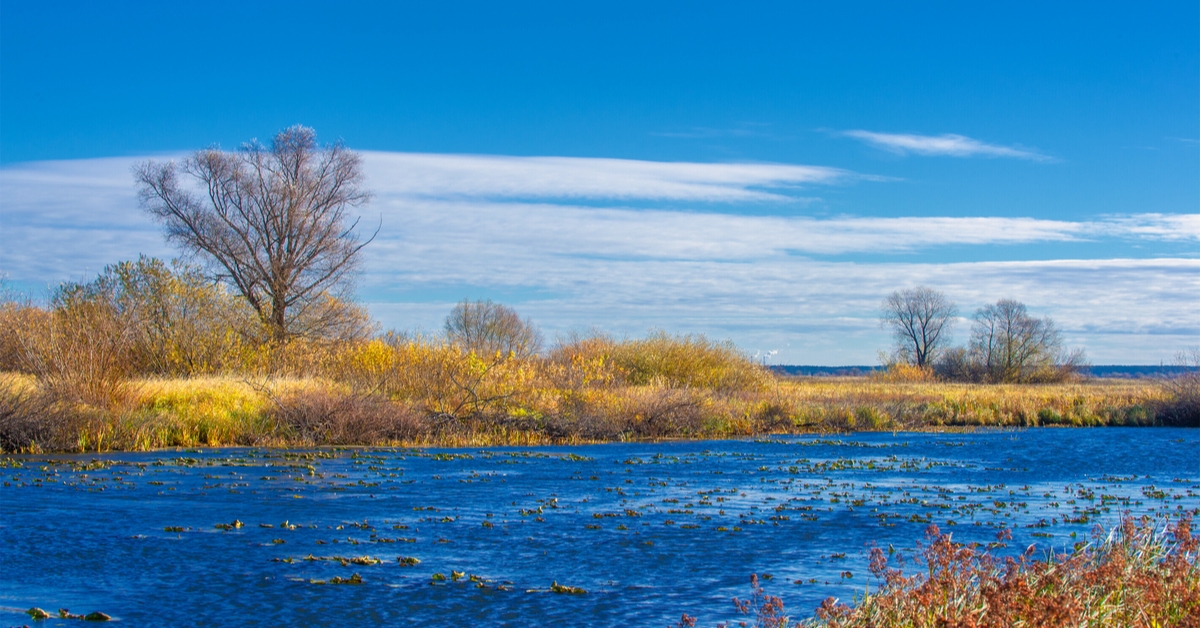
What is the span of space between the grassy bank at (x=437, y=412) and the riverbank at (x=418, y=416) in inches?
1.5

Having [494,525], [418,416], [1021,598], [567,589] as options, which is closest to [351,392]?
[418,416]

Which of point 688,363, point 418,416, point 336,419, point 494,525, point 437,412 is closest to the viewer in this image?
point 494,525

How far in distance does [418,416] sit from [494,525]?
50.6 feet

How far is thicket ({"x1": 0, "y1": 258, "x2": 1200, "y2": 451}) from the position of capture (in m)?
26.6

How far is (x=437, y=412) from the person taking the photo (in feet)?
101

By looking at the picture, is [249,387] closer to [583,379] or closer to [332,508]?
[583,379]

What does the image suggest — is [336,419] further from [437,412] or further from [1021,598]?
[1021,598]

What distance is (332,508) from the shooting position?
53.0 ft

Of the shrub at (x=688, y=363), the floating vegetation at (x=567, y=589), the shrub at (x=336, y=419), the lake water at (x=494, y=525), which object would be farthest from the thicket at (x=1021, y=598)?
the shrub at (x=688, y=363)

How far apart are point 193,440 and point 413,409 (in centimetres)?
633

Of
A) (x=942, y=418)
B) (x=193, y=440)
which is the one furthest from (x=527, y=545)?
(x=942, y=418)

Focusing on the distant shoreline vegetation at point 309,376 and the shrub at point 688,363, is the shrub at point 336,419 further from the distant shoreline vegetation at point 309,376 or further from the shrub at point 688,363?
the shrub at point 688,363

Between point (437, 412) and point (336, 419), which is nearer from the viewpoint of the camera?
point (336, 419)

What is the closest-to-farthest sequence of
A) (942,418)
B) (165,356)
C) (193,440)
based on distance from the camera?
1. (193,440)
2. (165,356)
3. (942,418)
